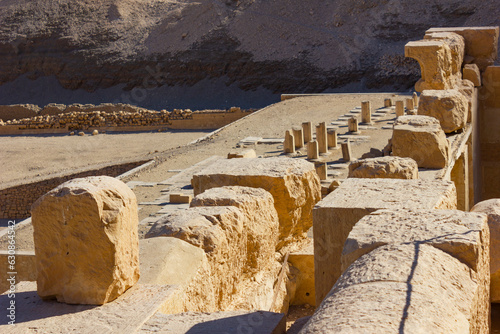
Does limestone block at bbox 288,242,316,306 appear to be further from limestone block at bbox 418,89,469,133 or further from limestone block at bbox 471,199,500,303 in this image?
limestone block at bbox 418,89,469,133

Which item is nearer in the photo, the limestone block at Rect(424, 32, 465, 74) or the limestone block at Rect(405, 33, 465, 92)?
the limestone block at Rect(405, 33, 465, 92)

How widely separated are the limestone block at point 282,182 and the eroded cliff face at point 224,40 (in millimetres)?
23099

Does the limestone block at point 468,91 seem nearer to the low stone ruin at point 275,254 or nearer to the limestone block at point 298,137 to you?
the low stone ruin at point 275,254

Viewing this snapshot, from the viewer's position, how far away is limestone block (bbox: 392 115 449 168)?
24.1ft

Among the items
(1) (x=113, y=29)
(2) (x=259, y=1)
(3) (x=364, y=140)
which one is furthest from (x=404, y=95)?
(1) (x=113, y=29)

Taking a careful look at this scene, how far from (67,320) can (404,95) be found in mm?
19143

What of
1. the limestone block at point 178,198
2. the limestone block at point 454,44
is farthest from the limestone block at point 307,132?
the limestone block at point 178,198

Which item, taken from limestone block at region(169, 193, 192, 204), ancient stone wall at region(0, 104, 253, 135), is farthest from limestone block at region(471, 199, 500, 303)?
ancient stone wall at region(0, 104, 253, 135)

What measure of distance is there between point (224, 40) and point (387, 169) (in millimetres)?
Result: 27823

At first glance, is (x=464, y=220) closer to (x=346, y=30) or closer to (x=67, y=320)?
(x=67, y=320)

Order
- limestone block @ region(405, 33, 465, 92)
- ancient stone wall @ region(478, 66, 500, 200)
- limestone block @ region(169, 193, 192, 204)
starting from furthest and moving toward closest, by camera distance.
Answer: ancient stone wall @ region(478, 66, 500, 200) → limestone block @ region(169, 193, 192, 204) → limestone block @ region(405, 33, 465, 92)

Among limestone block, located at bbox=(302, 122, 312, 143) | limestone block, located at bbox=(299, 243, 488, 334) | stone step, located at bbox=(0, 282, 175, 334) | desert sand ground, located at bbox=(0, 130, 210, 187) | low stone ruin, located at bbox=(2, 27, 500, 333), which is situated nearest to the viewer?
limestone block, located at bbox=(299, 243, 488, 334)

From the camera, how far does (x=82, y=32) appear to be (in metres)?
37.6

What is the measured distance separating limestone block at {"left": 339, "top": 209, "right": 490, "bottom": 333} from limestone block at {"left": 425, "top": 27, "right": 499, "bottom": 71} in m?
8.79
